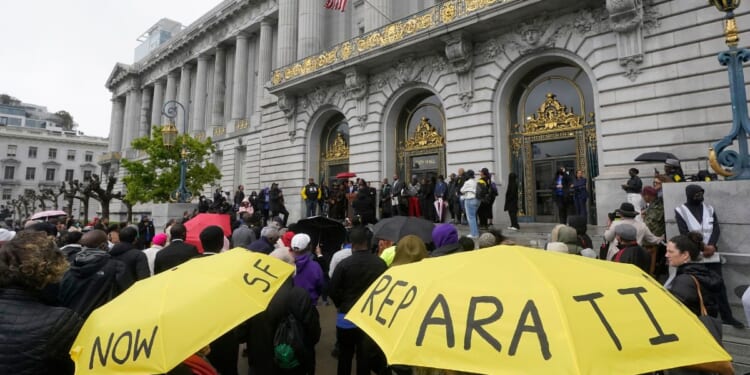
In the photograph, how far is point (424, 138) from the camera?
19641mm

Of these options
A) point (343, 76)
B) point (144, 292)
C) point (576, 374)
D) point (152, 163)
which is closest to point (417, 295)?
point (576, 374)

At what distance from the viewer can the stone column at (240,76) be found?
119ft

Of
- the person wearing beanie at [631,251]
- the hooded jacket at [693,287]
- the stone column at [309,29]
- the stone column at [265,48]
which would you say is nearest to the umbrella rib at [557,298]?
the hooded jacket at [693,287]

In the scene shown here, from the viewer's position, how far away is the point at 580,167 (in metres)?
15.0

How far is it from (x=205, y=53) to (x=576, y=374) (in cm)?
4690

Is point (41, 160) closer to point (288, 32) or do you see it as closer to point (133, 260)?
point (288, 32)

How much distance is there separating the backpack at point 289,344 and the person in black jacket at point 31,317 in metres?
1.52

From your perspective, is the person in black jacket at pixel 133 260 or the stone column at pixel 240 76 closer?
Answer: the person in black jacket at pixel 133 260

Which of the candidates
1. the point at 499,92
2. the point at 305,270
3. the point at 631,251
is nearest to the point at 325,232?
the point at 305,270

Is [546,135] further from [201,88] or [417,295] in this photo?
[201,88]

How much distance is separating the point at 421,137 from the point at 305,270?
15634mm

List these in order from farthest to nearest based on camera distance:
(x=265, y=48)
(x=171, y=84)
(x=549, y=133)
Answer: (x=171, y=84) < (x=265, y=48) < (x=549, y=133)

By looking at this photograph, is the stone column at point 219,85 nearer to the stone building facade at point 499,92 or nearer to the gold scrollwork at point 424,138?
the stone building facade at point 499,92

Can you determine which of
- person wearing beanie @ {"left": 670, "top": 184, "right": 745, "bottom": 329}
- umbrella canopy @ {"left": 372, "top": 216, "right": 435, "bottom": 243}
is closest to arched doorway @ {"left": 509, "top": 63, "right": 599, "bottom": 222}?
person wearing beanie @ {"left": 670, "top": 184, "right": 745, "bottom": 329}
